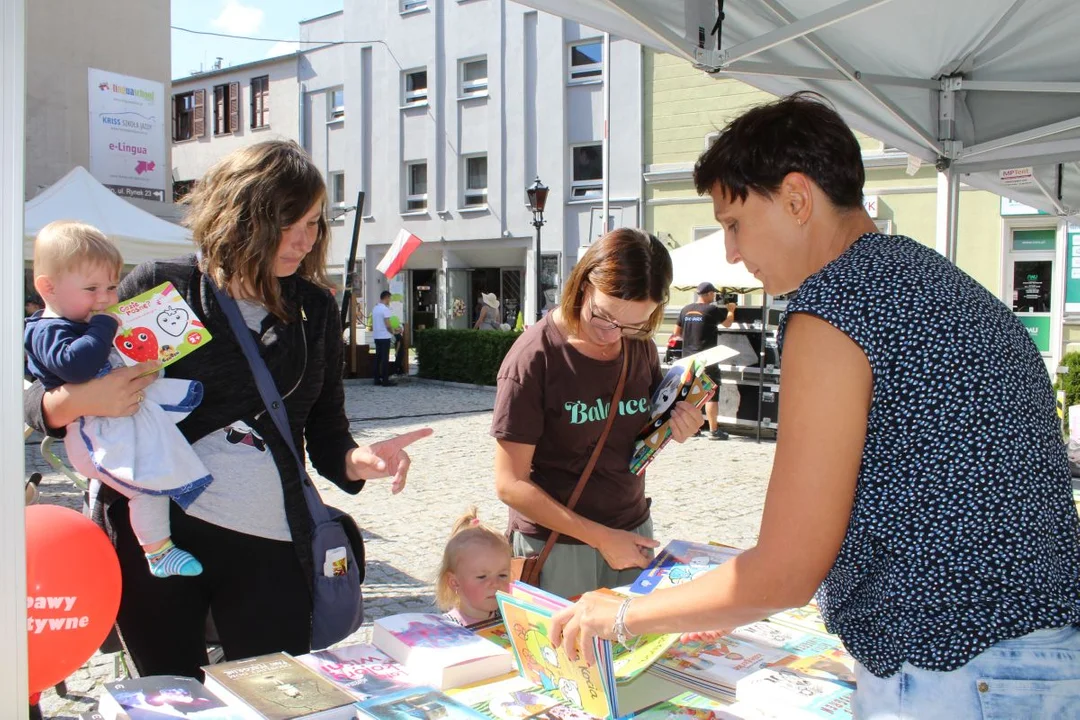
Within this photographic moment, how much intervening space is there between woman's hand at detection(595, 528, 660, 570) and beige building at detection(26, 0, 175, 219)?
45.2ft

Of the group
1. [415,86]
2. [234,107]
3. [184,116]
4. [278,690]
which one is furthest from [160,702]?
[184,116]

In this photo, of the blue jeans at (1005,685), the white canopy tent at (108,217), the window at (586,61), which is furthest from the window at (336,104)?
the blue jeans at (1005,685)

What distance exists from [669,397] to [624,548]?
1.51ft

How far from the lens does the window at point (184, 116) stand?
3062 centimetres

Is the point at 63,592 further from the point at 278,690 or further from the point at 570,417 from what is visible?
the point at 570,417

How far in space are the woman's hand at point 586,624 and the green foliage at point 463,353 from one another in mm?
12957

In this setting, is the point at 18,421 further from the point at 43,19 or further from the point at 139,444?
the point at 43,19

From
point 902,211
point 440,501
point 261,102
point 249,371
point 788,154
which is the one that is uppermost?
point 261,102

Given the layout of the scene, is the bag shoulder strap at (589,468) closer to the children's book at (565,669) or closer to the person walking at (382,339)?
the children's book at (565,669)

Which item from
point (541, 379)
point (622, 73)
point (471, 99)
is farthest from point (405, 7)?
point (541, 379)

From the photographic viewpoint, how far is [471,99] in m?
23.2

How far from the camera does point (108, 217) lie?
340 inches

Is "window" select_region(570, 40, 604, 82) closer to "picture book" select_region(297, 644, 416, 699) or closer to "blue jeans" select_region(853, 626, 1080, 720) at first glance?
"picture book" select_region(297, 644, 416, 699)

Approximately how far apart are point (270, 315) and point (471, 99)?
73.2ft
